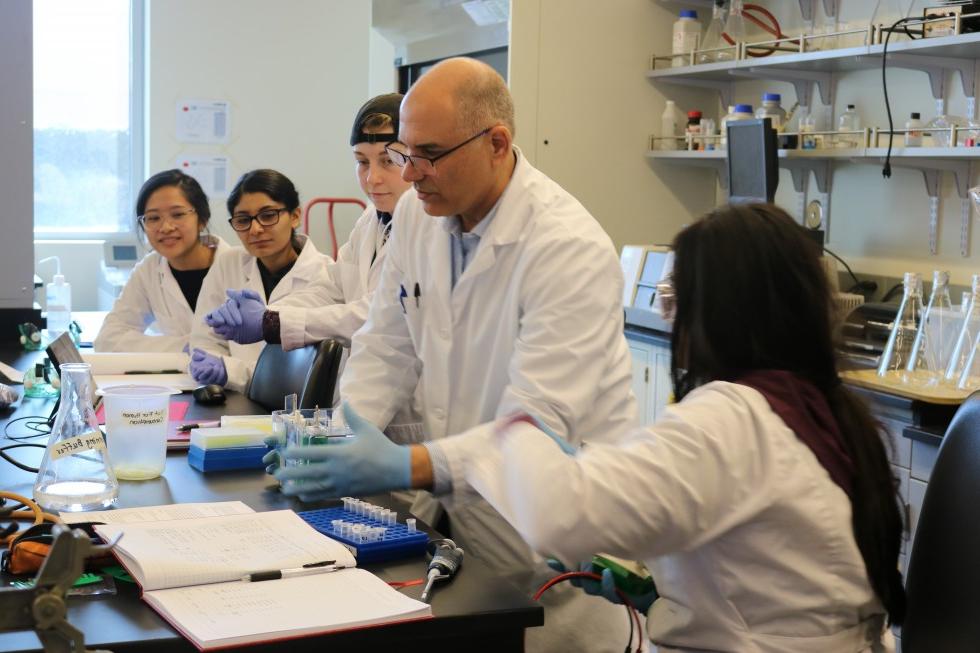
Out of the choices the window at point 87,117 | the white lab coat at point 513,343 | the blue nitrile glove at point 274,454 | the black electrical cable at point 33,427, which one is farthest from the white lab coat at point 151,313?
the window at point 87,117

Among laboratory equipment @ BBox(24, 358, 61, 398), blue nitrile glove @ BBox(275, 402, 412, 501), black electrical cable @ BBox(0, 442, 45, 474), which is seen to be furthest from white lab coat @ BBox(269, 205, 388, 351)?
blue nitrile glove @ BBox(275, 402, 412, 501)

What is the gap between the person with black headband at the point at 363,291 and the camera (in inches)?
94.0

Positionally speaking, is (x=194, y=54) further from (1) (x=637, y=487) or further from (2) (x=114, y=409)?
(1) (x=637, y=487)

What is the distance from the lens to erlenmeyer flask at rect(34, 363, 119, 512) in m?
1.37

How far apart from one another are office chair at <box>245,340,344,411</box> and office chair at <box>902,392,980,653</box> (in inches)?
42.8

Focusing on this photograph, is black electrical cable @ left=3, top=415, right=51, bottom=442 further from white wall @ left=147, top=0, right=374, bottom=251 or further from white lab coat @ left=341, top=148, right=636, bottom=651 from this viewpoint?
white wall @ left=147, top=0, right=374, bottom=251

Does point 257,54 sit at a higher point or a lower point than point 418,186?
higher

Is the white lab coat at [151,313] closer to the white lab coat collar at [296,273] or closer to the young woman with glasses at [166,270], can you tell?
the young woman with glasses at [166,270]

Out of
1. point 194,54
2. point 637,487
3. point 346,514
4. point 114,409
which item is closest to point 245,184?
point 114,409

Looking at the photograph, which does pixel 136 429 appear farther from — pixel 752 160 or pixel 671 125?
pixel 671 125

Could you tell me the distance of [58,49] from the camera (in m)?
5.37

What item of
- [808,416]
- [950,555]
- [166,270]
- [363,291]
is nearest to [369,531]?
[808,416]

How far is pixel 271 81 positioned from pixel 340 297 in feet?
9.99

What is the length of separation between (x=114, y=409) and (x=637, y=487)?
853 millimetres
